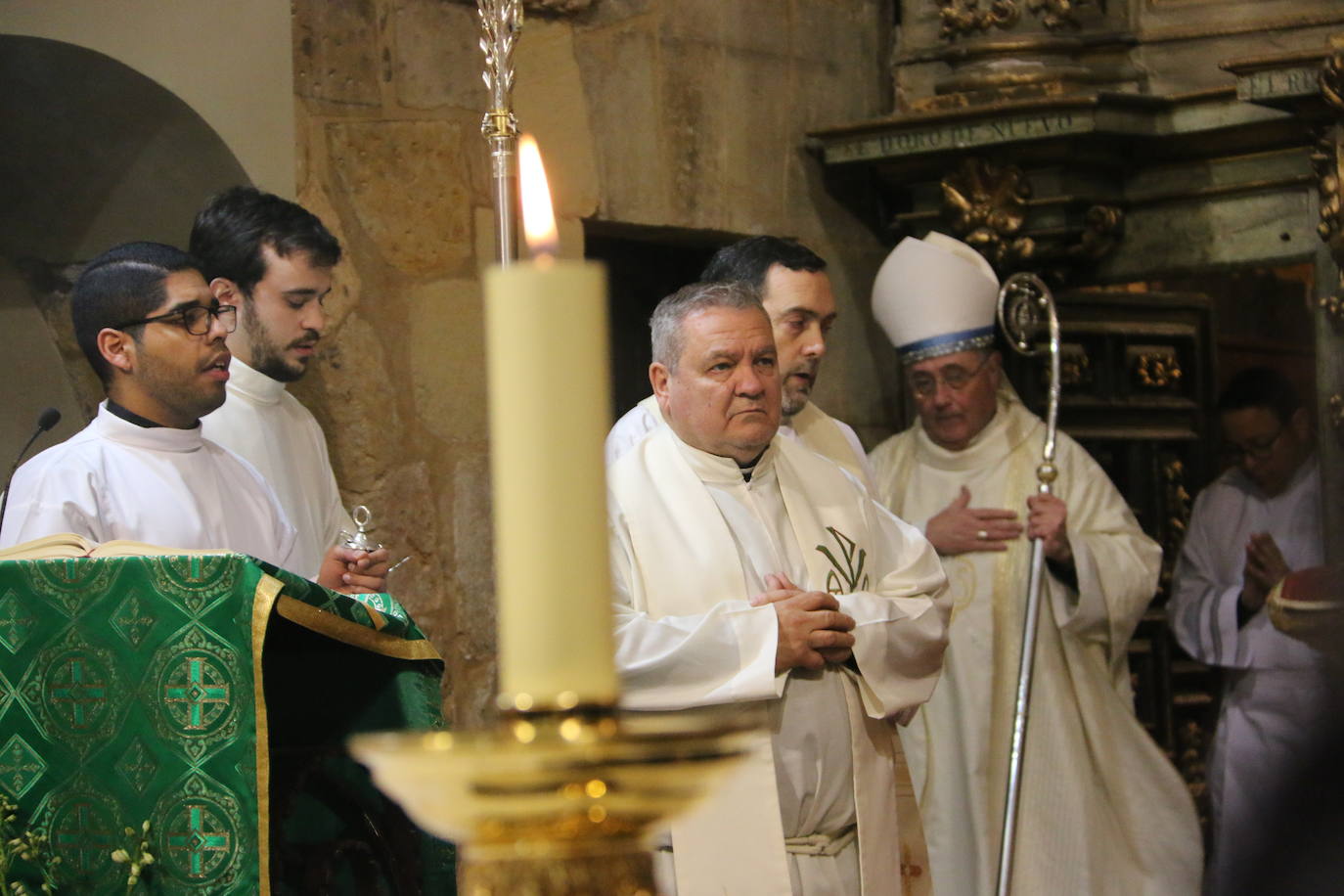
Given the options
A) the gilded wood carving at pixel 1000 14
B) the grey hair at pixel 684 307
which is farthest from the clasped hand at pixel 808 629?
the gilded wood carving at pixel 1000 14

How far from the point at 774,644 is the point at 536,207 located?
298 centimetres

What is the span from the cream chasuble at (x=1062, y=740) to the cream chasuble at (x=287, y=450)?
7.76 ft

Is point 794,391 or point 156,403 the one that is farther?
point 794,391

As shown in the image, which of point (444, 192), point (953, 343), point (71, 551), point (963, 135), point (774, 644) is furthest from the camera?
point (963, 135)

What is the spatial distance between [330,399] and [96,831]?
2.89 meters

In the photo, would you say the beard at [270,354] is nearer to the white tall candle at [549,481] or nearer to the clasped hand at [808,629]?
the clasped hand at [808,629]

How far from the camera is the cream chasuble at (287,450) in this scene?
495 centimetres

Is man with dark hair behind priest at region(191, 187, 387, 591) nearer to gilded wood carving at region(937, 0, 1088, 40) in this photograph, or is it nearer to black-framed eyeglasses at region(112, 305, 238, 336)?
black-framed eyeglasses at region(112, 305, 238, 336)

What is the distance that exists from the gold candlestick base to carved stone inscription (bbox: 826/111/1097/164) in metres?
6.38

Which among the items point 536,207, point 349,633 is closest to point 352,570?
point 349,633

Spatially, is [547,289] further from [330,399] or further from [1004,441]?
[1004,441]

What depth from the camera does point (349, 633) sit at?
9.95ft

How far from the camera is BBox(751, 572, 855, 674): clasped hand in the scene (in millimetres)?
4031

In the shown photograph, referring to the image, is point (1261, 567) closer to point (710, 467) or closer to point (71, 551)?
point (710, 467)
